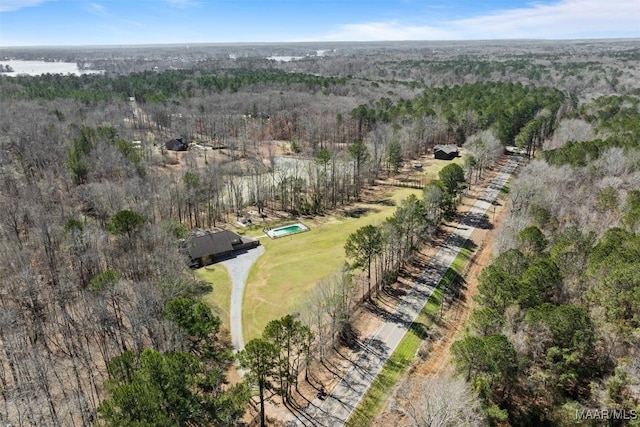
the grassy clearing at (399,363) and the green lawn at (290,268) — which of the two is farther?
the green lawn at (290,268)

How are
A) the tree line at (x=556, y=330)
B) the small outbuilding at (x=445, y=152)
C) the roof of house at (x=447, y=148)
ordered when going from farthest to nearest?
1. the roof of house at (x=447, y=148)
2. the small outbuilding at (x=445, y=152)
3. the tree line at (x=556, y=330)

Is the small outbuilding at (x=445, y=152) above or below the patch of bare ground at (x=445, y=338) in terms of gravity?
above

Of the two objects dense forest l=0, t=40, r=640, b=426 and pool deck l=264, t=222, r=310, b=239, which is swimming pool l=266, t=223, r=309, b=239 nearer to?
pool deck l=264, t=222, r=310, b=239

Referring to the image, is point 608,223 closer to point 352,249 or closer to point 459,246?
point 459,246

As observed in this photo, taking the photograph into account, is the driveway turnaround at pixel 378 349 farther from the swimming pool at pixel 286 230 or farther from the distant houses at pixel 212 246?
the distant houses at pixel 212 246

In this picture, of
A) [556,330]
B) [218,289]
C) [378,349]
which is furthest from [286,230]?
[556,330]

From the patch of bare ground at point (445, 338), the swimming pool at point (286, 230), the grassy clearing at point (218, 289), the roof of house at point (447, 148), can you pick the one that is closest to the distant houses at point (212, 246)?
the grassy clearing at point (218, 289)

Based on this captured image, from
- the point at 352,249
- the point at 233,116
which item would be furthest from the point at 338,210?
the point at 233,116

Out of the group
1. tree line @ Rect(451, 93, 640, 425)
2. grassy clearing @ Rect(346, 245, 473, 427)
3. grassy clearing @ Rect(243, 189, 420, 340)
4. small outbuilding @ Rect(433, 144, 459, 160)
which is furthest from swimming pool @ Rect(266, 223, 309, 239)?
small outbuilding @ Rect(433, 144, 459, 160)
